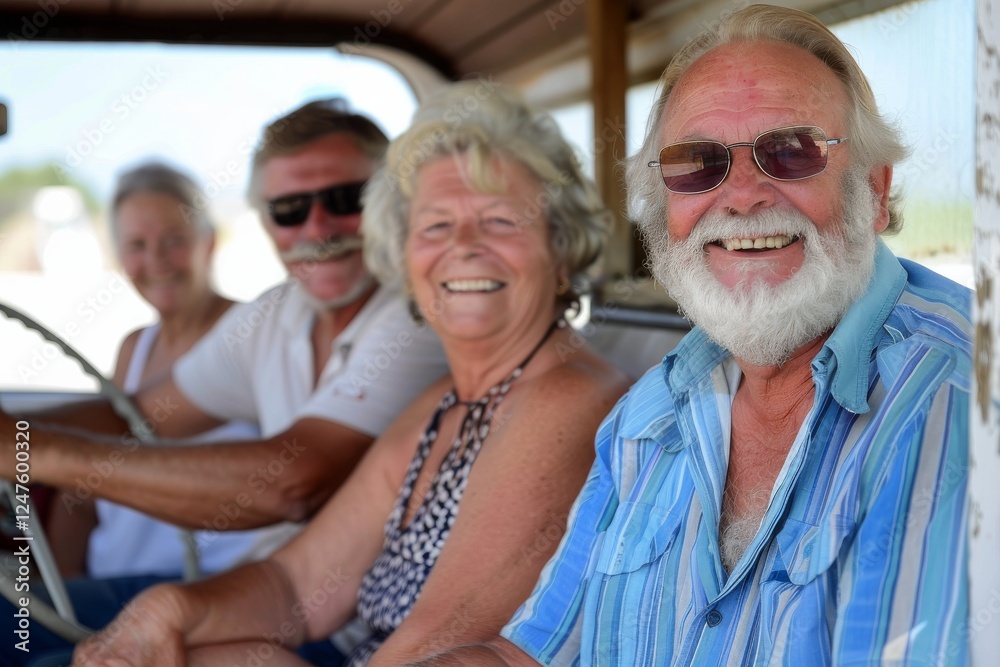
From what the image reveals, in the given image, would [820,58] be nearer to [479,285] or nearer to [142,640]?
[479,285]

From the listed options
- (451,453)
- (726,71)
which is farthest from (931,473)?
(451,453)

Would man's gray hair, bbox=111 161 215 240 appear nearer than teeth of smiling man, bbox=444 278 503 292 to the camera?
No

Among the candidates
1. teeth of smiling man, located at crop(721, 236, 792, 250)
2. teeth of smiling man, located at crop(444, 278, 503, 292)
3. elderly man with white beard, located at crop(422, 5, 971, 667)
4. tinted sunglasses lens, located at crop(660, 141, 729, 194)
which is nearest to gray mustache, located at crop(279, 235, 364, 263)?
teeth of smiling man, located at crop(444, 278, 503, 292)

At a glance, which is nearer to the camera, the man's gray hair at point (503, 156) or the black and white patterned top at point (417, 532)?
the black and white patterned top at point (417, 532)

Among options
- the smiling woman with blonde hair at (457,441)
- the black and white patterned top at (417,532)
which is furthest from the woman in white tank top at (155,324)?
the black and white patterned top at (417,532)

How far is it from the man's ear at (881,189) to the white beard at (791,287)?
0.03 meters

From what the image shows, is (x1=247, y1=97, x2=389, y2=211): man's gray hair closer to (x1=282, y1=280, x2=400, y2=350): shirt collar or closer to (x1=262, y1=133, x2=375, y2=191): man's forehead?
(x1=262, y1=133, x2=375, y2=191): man's forehead

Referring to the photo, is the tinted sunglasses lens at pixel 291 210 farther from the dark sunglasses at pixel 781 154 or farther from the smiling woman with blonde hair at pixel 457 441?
the dark sunglasses at pixel 781 154

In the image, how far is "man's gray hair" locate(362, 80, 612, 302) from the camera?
2.30 metres

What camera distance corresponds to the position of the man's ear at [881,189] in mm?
1510

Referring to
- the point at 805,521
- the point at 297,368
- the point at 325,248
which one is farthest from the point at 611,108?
the point at 805,521

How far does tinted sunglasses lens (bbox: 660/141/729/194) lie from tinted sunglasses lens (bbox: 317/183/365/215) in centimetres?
154

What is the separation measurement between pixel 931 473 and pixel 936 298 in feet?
1.03

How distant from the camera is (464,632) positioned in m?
1.73
